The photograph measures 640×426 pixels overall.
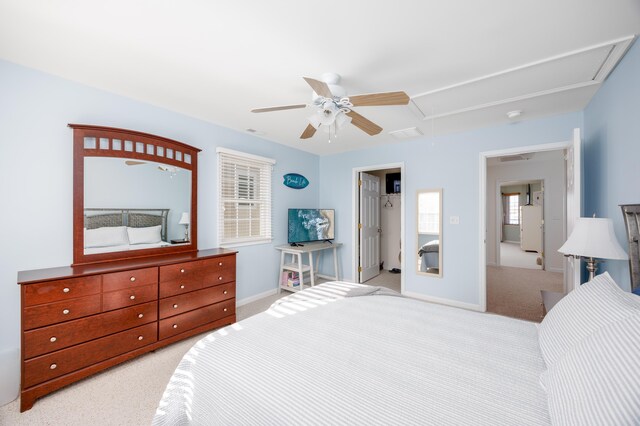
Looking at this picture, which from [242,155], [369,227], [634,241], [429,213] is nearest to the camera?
[634,241]

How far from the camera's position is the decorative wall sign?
4.37 metres

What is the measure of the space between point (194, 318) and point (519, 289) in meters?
5.04

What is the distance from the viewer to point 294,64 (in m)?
2.03

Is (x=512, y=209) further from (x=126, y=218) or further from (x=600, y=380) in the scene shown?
(x=126, y=218)

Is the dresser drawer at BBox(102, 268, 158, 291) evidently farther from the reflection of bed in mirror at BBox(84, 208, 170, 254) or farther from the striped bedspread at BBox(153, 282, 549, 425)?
the striped bedspread at BBox(153, 282, 549, 425)

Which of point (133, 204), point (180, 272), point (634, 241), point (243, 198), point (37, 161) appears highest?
point (37, 161)

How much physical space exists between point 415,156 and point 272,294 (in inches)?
125

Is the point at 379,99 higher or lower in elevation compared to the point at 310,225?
higher

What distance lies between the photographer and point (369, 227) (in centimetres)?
521

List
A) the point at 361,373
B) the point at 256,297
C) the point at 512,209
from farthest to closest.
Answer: the point at 512,209, the point at 256,297, the point at 361,373

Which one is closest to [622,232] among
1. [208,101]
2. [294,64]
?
[294,64]

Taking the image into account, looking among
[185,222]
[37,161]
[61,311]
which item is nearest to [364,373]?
[61,311]

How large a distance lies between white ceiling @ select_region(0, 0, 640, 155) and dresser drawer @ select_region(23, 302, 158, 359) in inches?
79.1

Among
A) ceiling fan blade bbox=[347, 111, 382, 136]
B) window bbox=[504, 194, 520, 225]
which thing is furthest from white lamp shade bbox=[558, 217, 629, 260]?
window bbox=[504, 194, 520, 225]
